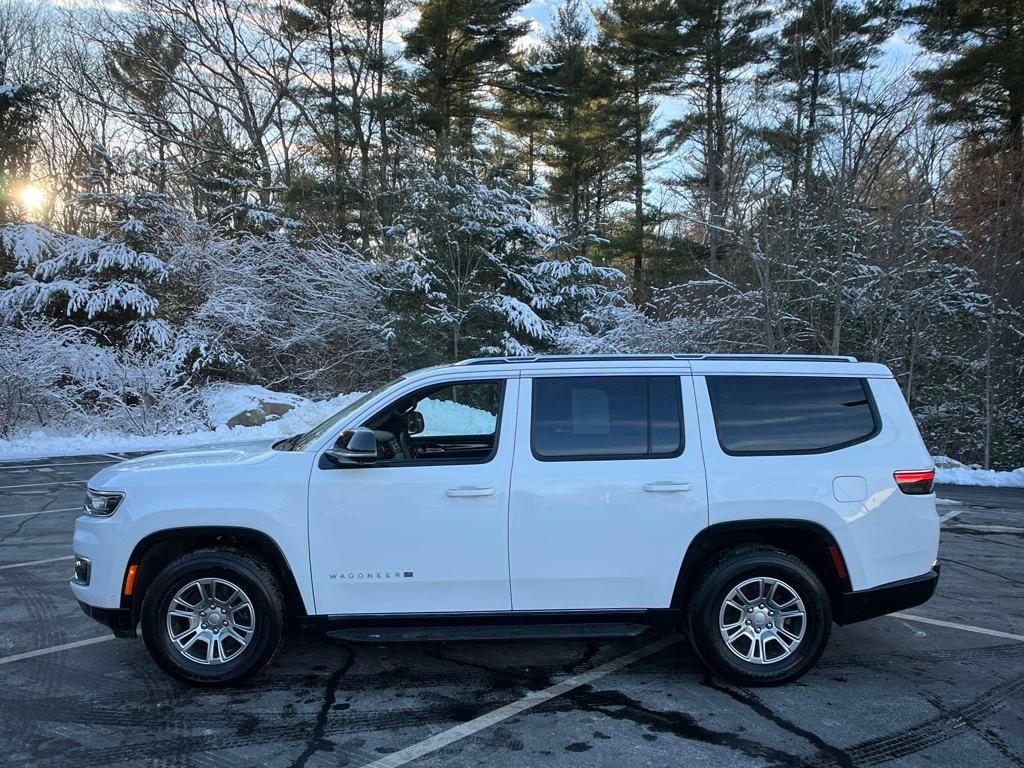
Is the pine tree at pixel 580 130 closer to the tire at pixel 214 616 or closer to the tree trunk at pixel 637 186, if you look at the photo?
the tree trunk at pixel 637 186

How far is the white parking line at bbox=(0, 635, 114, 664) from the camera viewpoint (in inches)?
182

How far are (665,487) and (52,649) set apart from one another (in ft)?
13.6

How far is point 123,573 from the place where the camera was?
4.08 metres

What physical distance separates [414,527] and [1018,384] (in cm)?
1701

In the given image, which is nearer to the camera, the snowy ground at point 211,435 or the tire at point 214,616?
the tire at point 214,616

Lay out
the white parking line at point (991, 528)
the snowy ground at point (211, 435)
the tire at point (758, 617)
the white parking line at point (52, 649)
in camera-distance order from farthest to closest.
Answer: the snowy ground at point (211, 435) < the white parking line at point (991, 528) < the white parking line at point (52, 649) < the tire at point (758, 617)

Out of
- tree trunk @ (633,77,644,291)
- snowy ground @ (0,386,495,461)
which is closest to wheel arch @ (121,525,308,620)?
snowy ground @ (0,386,495,461)

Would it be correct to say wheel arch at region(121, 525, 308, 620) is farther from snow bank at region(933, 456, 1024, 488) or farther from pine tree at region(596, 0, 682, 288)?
pine tree at region(596, 0, 682, 288)

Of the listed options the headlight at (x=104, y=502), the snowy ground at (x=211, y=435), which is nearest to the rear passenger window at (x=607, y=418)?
the headlight at (x=104, y=502)

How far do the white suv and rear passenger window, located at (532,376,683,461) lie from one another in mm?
12

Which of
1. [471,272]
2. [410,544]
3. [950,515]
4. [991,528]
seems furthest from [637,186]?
[410,544]

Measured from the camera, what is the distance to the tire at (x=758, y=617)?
4141 millimetres

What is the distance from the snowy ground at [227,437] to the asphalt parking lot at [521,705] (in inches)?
257

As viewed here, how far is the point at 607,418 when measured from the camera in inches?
169
